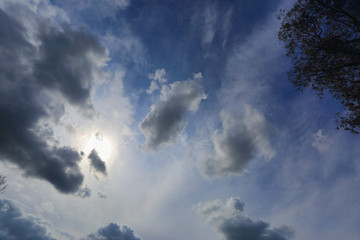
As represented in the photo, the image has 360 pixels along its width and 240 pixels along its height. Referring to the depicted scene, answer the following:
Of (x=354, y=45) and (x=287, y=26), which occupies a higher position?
(x=287, y=26)

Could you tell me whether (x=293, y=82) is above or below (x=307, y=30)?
below

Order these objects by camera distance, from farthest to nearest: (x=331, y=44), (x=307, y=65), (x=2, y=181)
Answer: (x=2, y=181)
(x=307, y=65)
(x=331, y=44)

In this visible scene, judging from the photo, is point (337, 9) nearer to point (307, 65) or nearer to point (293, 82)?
point (307, 65)

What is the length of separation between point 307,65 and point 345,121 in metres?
8.30

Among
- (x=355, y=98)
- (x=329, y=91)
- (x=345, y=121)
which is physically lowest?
(x=345, y=121)

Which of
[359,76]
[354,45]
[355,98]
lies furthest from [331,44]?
[355,98]

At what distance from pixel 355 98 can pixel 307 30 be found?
970 cm

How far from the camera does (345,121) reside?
63.9 ft

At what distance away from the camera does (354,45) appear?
17656 millimetres

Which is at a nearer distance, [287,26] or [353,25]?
[353,25]

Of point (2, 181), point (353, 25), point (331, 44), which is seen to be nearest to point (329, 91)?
point (331, 44)

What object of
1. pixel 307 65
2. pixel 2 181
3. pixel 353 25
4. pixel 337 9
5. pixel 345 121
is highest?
pixel 337 9

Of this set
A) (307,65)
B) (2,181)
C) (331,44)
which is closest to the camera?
(331,44)

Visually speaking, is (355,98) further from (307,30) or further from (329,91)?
(307,30)
